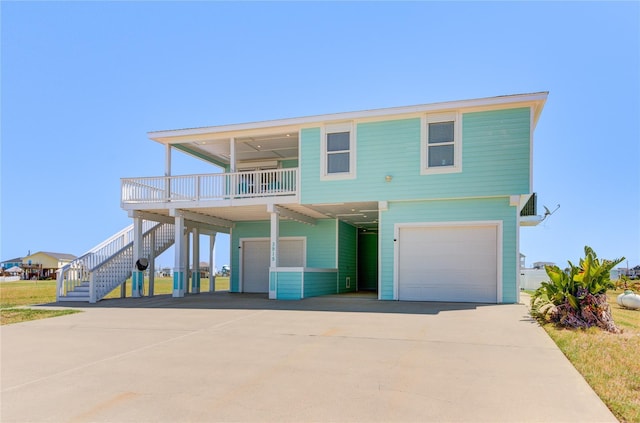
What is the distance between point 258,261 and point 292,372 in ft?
44.5

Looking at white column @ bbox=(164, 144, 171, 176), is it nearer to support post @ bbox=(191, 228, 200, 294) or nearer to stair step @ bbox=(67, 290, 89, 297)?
support post @ bbox=(191, 228, 200, 294)

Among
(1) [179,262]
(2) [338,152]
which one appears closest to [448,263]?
(2) [338,152]

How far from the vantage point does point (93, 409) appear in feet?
12.1

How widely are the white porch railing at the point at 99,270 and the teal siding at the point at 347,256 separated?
24.6 ft

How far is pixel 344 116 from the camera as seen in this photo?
1348 cm

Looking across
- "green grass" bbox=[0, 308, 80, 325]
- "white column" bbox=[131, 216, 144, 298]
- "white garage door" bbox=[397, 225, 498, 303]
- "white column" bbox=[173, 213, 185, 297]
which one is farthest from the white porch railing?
"white garage door" bbox=[397, 225, 498, 303]

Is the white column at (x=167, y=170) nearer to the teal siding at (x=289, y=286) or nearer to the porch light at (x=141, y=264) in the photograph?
the porch light at (x=141, y=264)

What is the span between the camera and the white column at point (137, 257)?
15328 mm

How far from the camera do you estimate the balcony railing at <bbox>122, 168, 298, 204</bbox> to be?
14789mm

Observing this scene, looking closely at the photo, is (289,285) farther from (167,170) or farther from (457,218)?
(167,170)

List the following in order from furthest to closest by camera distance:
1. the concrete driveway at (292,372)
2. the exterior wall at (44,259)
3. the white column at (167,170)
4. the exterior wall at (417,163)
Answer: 1. the exterior wall at (44,259)
2. the white column at (167,170)
3. the exterior wall at (417,163)
4. the concrete driveway at (292,372)

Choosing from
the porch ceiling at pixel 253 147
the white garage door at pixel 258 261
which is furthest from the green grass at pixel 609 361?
the white garage door at pixel 258 261

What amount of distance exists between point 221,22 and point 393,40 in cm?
478

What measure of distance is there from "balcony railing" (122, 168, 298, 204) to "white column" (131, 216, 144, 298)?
893 mm
